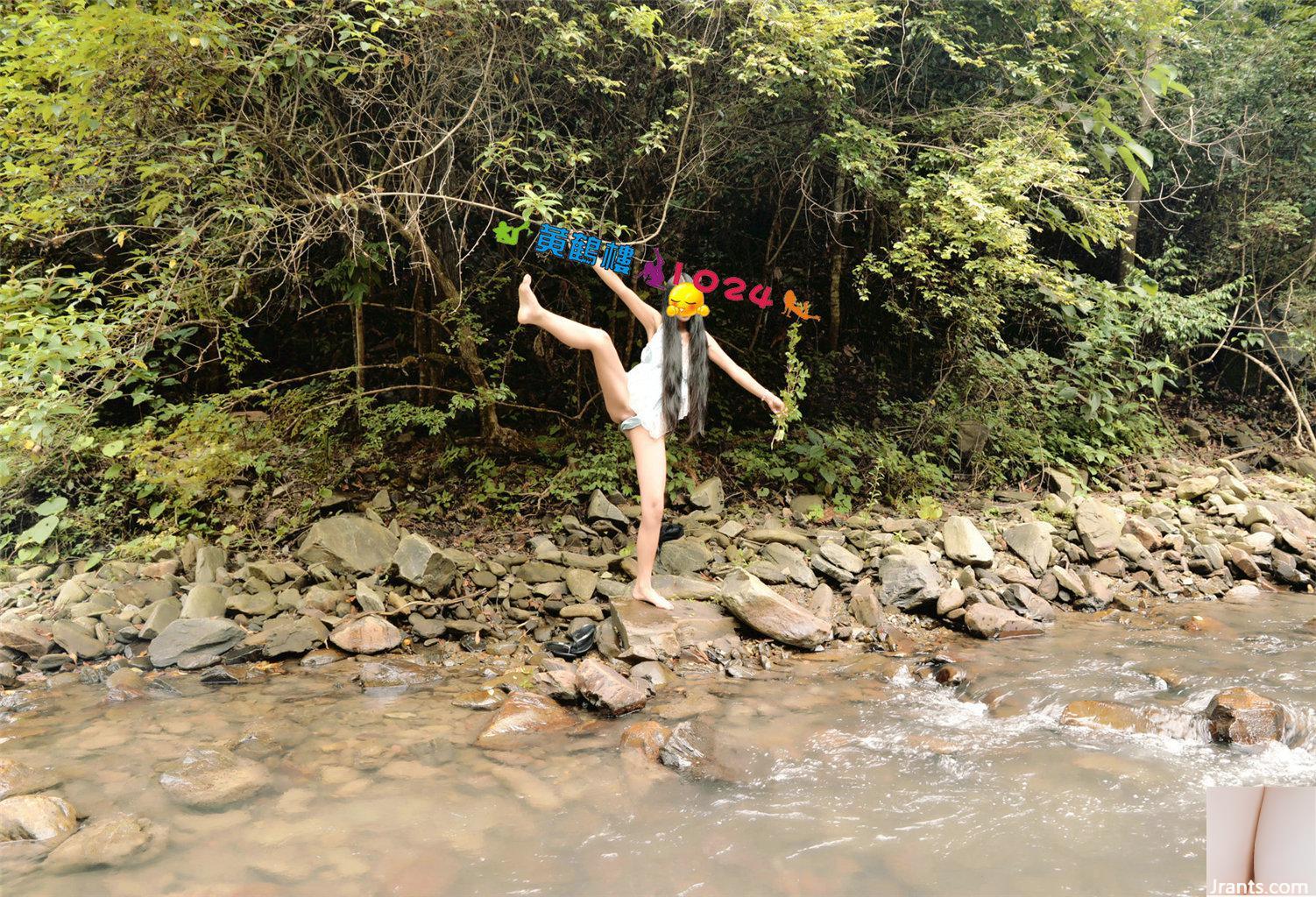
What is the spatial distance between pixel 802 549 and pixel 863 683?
1.59 metres

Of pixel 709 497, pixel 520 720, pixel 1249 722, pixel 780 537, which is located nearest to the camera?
pixel 1249 722

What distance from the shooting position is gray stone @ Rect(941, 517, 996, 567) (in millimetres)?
5328

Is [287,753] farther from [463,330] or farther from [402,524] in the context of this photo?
[463,330]

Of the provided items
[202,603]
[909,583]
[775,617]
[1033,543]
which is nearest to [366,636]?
[202,603]

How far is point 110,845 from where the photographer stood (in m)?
2.48

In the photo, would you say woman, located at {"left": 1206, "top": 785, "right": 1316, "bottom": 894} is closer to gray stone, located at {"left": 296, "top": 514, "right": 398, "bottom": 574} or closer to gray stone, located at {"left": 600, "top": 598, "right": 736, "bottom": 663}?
gray stone, located at {"left": 600, "top": 598, "right": 736, "bottom": 663}

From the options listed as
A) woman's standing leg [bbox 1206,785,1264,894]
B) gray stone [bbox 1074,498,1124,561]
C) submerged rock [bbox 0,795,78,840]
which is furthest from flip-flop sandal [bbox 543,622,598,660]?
gray stone [bbox 1074,498,1124,561]

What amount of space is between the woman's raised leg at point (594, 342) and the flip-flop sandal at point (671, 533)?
4.70 ft

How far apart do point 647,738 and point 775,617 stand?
1.42 metres

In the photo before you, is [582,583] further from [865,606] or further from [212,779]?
[212,779]

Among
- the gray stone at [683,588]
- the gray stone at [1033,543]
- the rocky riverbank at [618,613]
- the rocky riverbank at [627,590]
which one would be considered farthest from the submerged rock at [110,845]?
the gray stone at [1033,543]

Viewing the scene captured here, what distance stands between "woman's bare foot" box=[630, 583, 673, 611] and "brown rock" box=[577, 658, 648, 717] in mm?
804

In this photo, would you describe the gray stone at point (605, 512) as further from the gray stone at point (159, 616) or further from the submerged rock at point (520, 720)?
the gray stone at point (159, 616)

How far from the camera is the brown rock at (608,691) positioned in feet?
11.7
